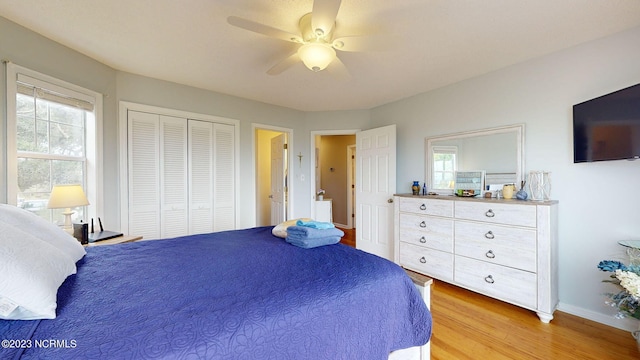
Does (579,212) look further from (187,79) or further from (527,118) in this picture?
(187,79)

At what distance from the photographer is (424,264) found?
9.62 ft

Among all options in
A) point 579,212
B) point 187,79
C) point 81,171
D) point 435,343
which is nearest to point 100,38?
point 187,79

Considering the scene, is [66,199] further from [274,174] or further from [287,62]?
[274,174]

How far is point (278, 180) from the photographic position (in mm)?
4414

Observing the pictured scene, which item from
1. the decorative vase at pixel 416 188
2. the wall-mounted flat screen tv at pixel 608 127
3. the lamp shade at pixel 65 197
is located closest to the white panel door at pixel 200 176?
the lamp shade at pixel 65 197

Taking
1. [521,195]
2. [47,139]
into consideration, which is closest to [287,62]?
[47,139]

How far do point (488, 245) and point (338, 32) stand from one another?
237 cm

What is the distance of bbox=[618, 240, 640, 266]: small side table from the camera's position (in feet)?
5.66

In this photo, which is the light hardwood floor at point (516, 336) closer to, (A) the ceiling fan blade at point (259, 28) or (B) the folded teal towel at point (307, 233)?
(B) the folded teal towel at point (307, 233)

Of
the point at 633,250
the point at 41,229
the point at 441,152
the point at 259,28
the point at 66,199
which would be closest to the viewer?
the point at 41,229

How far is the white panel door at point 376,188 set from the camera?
11.7ft

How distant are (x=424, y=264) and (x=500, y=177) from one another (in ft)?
4.14

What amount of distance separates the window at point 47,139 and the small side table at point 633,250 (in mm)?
4454

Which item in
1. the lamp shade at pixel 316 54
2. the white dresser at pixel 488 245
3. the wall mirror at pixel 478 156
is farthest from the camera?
the wall mirror at pixel 478 156
